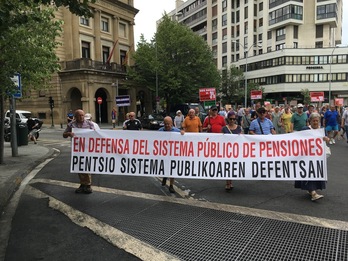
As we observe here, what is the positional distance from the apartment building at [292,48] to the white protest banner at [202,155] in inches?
2187

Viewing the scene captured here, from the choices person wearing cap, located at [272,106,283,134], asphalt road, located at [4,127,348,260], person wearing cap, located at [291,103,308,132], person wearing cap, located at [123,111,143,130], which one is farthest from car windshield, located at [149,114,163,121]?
asphalt road, located at [4,127,348,260]

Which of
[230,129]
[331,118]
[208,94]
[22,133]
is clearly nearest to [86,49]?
[208,94]

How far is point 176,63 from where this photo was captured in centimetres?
3594

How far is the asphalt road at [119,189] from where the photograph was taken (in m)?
4.11

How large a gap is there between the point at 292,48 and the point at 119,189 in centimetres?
6262

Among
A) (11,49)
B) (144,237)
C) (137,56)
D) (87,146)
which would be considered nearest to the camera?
(144,237)

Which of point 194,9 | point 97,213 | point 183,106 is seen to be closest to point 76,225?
point 97,213

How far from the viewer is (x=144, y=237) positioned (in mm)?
4438

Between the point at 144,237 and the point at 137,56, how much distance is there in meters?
34.3

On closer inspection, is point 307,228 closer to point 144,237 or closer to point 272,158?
point 272,158

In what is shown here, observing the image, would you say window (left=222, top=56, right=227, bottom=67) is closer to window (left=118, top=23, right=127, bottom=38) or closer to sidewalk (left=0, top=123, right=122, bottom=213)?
window (left=118, top=23, right=127, bottom=38)

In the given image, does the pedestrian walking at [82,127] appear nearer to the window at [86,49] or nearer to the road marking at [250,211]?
the road marking at [250,211]

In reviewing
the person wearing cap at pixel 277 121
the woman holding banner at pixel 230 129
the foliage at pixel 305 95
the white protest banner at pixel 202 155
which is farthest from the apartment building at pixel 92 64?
the foliage at pixel 305 95

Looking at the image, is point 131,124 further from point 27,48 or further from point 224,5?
point 224,5
